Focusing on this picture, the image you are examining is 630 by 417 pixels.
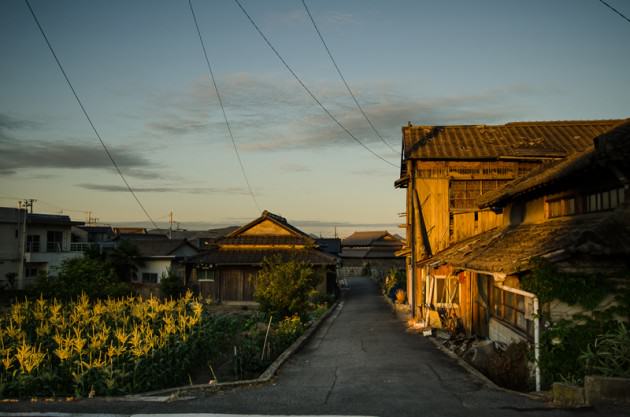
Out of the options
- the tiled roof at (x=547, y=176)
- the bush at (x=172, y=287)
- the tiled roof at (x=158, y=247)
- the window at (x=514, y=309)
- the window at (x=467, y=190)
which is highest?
the window at (x=467, y=190)

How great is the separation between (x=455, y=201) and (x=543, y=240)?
11649mm

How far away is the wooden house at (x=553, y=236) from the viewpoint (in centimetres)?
930

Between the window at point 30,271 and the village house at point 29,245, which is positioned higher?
the village house at point 29,245

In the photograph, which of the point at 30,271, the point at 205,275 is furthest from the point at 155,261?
the point at 205,275

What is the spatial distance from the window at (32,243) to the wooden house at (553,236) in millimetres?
39085

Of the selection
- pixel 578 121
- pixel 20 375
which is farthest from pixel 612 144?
pixel 578 121

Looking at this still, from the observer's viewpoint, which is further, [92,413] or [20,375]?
[20,375]

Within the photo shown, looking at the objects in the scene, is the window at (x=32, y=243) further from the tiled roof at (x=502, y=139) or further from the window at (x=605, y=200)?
the window at (x=605, y=200)

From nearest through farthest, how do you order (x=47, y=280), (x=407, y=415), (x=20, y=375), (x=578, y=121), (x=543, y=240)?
(x=407, y=415), (x=20, y=375), (x=543, y=240), (x=578, y=121), (x=47, y=280)

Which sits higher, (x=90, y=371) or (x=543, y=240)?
(x=543, y=240)

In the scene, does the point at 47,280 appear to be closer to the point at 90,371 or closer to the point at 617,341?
the point at 90,371

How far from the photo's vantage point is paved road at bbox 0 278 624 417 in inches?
310

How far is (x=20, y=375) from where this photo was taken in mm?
10055

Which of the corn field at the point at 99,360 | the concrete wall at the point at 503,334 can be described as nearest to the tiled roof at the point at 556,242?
the concrete wall at the point at 503,334
